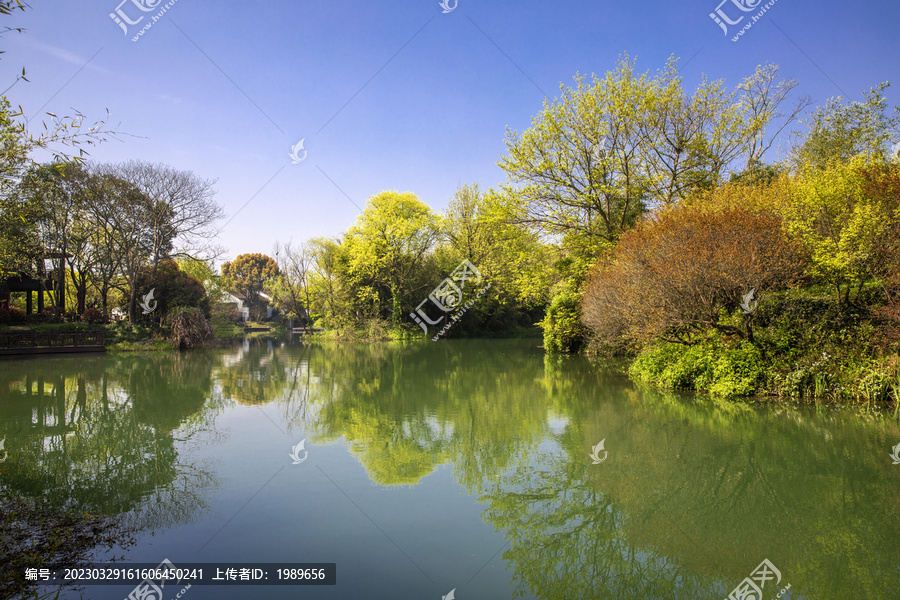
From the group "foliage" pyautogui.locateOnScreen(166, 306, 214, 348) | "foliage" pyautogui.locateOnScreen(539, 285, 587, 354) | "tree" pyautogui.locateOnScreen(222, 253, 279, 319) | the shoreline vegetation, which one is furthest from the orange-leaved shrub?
"tree" pyautogui.locateOnScreen(222, 253, 279, 319)

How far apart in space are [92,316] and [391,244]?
18.1 m

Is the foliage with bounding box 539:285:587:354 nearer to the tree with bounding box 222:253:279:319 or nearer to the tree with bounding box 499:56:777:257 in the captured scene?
the tree with bounding box 499:56:777:257

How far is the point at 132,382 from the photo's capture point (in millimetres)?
14922

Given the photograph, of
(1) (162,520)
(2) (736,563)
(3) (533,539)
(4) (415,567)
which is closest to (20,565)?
(1) (162,520)

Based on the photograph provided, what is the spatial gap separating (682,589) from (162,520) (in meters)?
4.96

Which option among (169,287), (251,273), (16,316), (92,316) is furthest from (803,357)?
(251,273)

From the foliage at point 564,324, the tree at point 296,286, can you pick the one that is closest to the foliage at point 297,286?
the tree at point 296,286

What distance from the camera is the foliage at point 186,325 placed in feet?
87.7

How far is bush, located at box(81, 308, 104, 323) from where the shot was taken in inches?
1096

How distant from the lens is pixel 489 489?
19.7 feet

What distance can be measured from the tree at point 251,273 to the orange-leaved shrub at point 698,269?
61.0 meters

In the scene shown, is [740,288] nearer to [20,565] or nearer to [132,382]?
[20,565]

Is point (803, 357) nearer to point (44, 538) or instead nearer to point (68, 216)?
point (44, 538)

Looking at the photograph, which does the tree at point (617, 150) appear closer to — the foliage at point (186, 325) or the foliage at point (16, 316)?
the foliage at point (186, 325)
